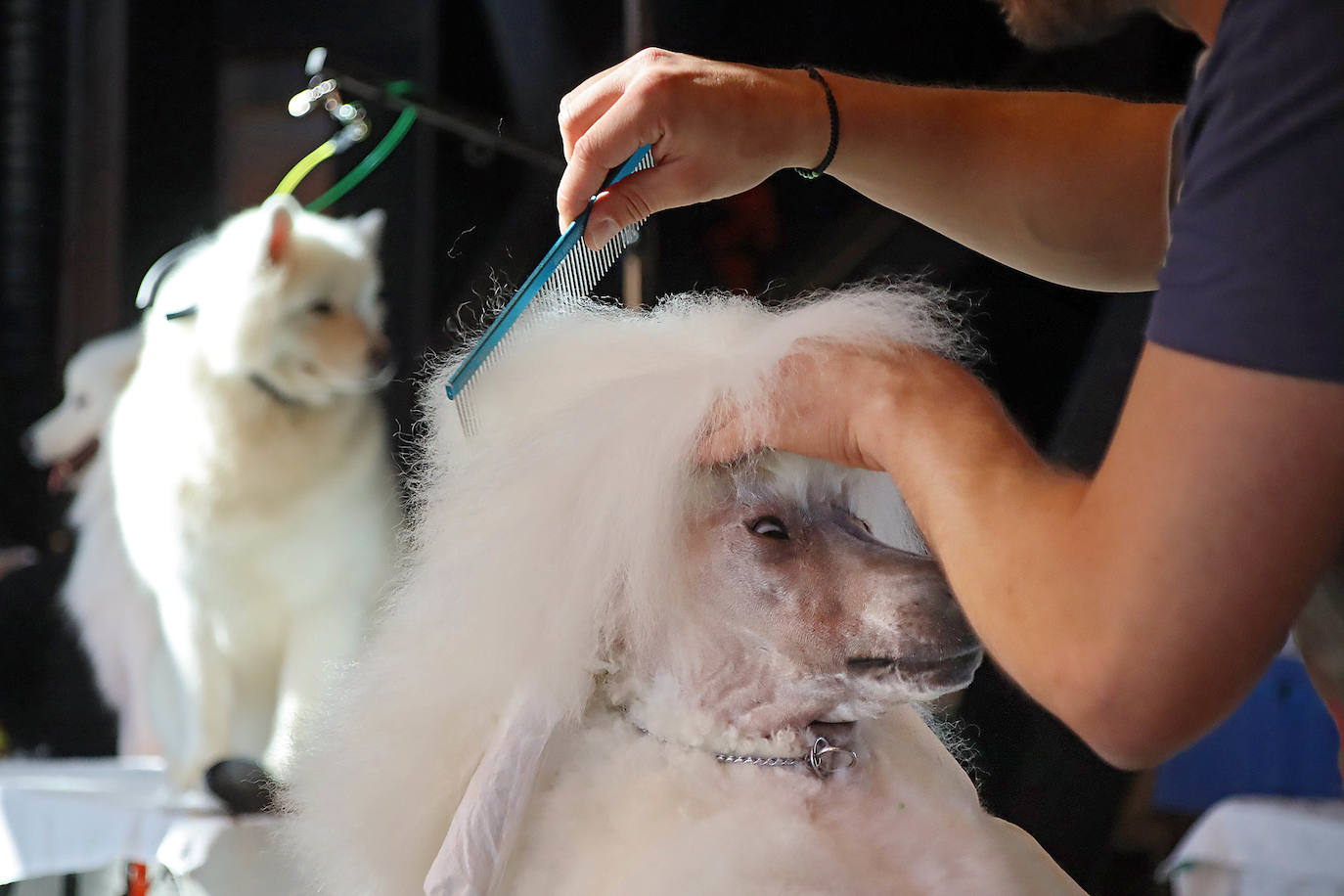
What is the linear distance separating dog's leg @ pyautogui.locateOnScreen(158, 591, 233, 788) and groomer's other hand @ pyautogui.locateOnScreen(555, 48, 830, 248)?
34.8 inches

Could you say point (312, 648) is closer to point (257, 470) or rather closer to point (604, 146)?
point (257, 470)

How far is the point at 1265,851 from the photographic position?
101 centimetres

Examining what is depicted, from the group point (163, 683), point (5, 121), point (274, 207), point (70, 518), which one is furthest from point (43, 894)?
point (5, 121)

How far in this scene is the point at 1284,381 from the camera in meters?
0.31

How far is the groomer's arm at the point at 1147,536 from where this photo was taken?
32 centimetres

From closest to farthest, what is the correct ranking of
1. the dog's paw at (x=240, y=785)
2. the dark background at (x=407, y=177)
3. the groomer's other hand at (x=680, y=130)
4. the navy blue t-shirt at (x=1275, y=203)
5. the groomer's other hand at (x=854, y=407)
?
1. the navy blue t-shirt at (x=1275, y=203)
2. the groomer's other hand at (x=854, y=407)
3. the groomer's other hand at (x=680, y=130)
4. the dog's paw at (x=240, y=785)
5. the dark background at (x=407, y=177)

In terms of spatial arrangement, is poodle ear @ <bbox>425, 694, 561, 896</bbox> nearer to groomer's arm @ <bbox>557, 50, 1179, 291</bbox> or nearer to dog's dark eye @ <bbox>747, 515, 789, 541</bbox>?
dog's dark eye @ <bbox>747, 515, 789, 541</bbox>

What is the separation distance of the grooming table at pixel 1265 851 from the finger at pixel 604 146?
0.92 metres

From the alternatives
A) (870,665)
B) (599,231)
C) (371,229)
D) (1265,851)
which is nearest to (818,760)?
(870,665)

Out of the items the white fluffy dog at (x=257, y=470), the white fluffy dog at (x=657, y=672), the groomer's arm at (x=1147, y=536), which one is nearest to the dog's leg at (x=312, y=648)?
the white fluffy dog at (x=257, y=470)

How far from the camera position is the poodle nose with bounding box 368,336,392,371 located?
1.21 m

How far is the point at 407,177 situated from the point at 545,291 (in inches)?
36.7

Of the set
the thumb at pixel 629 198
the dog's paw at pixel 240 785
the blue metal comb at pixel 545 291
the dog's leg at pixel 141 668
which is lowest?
the dog's leg at pixel 141 668

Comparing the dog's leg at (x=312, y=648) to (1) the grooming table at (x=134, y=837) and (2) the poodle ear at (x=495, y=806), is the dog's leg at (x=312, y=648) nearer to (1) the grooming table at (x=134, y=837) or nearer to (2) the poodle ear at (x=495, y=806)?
(1) the grooming table at (x=134, y=837)
